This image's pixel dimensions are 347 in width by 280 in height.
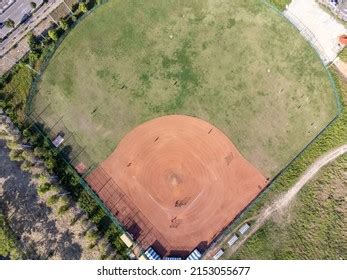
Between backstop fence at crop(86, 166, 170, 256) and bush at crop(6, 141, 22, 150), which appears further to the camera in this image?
bush at crop(6, 141, 22, 150)

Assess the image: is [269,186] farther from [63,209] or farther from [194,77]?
[63,209]

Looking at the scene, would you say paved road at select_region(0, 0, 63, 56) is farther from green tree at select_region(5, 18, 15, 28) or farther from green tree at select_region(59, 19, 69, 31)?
green tree at select_region(59, 19, 69, 31)

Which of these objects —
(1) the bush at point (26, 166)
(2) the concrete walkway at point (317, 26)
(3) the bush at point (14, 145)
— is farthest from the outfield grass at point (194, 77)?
(1) the bush at point (26, 166)

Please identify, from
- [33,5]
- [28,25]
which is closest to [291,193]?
[28,25]

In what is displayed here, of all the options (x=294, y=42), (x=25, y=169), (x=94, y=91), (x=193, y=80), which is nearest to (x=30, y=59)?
(x=94, y=91)

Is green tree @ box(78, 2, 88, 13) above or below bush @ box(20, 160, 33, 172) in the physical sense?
above

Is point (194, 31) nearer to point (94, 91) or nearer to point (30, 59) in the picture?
point (94, 91)

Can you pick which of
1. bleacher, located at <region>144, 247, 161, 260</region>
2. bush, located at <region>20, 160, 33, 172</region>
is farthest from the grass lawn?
bleacher, located at <region>144, 247, 161, 260</region>
